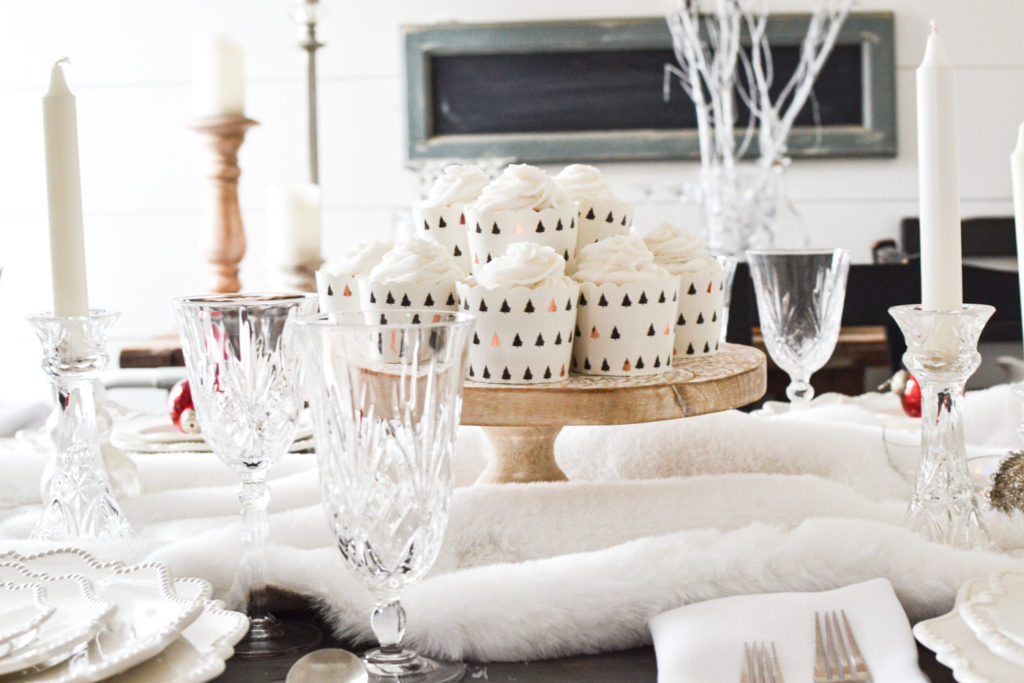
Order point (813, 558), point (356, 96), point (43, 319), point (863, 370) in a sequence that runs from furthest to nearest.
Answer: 1. point (356, 96)
2. point (863, 370)
3. point (43, 319)
4. point (813, 558)

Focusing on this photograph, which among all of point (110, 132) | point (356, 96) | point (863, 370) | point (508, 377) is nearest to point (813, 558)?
point (508, 377)

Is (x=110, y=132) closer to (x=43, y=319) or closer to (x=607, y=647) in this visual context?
(x=43, y=319)

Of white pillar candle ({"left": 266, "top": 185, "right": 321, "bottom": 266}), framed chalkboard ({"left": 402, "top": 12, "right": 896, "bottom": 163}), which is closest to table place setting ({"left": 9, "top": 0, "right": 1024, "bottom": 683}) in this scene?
white pillar candle ({"left": 266, "top": 185, "right": 321, "bottom": 266})

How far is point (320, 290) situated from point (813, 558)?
45 centimetres

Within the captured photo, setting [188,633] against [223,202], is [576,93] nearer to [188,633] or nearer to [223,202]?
[223,202]

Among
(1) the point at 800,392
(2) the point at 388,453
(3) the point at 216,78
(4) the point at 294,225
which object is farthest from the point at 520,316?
(3) the point at 216,78

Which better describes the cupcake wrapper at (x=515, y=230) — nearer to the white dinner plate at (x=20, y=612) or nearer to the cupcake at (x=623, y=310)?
the cupcake at (x=623, y=310)

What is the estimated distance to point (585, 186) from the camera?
93 centimetres

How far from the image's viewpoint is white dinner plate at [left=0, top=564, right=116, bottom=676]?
0.51m

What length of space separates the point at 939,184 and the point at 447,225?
0.39m

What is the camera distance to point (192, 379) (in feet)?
2.25

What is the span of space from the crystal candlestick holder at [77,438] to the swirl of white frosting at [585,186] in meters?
0.38

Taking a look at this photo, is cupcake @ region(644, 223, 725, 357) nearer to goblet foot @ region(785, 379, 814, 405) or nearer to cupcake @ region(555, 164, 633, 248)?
cupcake @ region(555, 164, 633, 248)

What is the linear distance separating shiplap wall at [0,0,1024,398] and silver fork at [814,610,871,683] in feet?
9.92
